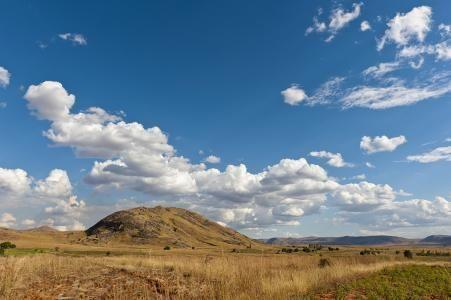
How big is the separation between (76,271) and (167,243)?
14224 cm

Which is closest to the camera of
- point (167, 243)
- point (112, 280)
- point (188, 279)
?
point (112, 280)

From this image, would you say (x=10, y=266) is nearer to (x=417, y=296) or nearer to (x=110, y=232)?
(x=417, y=296)

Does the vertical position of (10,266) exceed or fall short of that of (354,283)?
it exceeds it

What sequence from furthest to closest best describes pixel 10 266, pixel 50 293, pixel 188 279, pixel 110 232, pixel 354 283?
pixel 110 232
pixel 354 283
pixel 188 279
pixel 50 293
pixel 10 266

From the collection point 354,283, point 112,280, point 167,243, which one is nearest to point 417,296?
point 354,283

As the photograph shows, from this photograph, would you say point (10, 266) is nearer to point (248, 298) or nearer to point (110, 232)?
point (248, 298)

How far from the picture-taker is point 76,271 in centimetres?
1666

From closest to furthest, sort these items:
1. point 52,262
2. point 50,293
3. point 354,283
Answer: point 50,293 < point 52,262 < point 354,283

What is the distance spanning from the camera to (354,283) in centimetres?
2162

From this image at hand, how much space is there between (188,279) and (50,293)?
16.1 feet

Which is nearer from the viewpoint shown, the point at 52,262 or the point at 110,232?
the point at 52,262

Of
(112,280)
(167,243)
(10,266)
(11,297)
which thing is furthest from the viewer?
(167,243)

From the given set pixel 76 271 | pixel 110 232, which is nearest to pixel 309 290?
pixel 76 271

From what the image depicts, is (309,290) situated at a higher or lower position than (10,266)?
lower
